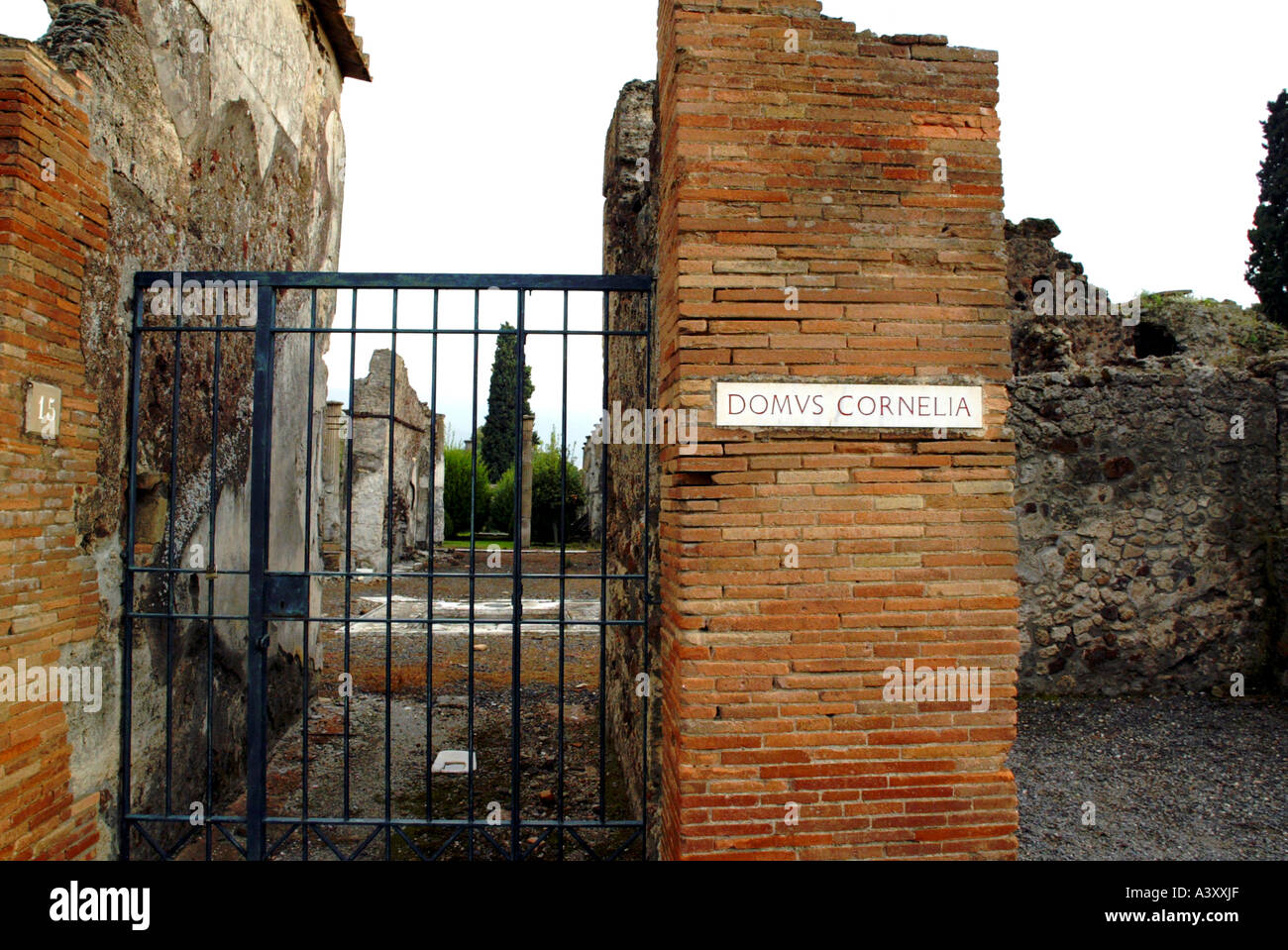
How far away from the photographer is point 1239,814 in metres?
4.49

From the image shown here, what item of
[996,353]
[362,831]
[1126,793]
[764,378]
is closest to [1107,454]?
[1126,793]

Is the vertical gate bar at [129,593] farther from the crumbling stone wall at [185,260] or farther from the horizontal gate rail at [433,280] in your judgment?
the horizontal gate rail at [433,280]

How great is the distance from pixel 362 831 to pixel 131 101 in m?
3.99

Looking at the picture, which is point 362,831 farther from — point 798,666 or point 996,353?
point 996,353

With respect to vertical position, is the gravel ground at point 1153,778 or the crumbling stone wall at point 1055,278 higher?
the crumbling stone wall at point 1055,278

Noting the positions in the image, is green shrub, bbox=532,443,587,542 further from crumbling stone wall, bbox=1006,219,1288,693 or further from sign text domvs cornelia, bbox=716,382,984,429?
sign text domvs cornelia, bbox=716,382,984,429

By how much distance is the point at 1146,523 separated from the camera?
662 cm

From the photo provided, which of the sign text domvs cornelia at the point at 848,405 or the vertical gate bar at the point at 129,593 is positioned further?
the vertical gate bar at the point at 129,593

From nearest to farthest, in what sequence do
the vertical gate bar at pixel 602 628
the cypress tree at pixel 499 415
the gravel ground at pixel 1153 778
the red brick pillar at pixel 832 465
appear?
the red brick pillar at pixel 832 465
the vertical gate bar at pixel 602 628
the gravel ground at pixel 1153 778
the cypress tree at pixel 499 415

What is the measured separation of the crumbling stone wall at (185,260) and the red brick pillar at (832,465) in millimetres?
1582

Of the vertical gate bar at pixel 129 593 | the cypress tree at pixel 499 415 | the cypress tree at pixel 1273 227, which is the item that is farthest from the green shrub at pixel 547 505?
the vertical gate bar at pixel 129 593

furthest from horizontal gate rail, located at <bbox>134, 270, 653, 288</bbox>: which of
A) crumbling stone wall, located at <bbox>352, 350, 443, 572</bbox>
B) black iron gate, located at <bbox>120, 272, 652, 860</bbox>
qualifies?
crumbling stone wall, located at <bbox>352, 350, 443, 572</bbox>

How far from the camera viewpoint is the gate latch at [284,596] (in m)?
3.67

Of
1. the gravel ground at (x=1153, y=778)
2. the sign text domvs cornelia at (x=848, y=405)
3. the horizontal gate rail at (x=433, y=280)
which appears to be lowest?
the gravel ground at (x=1153, y=778)
